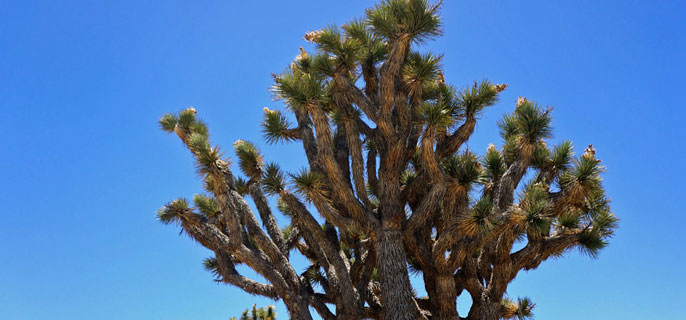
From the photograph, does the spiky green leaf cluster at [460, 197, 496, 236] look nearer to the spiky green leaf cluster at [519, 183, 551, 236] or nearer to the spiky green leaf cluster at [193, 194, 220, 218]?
the spiky green leaf cluster at [519, 183, 551, 236]

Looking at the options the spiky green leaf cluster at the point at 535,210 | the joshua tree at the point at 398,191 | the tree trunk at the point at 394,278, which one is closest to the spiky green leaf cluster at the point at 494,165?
the joshua tree at the point at 398,191

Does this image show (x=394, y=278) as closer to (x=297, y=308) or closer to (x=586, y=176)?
(x=297, y=308)

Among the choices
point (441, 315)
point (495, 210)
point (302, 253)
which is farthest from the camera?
point (302, 253)

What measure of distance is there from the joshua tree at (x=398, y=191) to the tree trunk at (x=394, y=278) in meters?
0.02

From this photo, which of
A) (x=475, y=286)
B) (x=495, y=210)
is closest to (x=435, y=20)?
(x=495, y=210)

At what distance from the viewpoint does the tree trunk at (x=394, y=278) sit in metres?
7.10

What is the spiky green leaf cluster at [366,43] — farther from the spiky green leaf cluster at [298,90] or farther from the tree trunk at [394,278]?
the tree trunk at [394,278]

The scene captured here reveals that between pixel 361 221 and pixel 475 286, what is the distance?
73.2 inches

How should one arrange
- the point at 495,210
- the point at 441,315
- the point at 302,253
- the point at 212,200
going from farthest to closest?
the point at 302,253 < the point at 212,200 < the point at 441,315 < the point at 495,210

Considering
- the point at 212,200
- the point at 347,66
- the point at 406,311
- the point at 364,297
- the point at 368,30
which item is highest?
the point at 368,30

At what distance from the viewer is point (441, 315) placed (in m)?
7.49

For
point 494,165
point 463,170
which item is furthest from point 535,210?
point 494,165

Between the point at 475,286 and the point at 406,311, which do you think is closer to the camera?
the point at 406,311

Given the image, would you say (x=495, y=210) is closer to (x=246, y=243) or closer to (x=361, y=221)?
(x=361, y=221)
